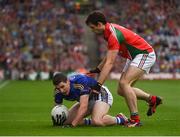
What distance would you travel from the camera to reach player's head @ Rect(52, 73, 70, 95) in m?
12.8

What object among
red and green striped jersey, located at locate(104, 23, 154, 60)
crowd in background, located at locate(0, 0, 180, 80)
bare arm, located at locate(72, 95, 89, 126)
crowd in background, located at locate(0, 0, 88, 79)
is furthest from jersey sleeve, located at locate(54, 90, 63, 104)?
crowd in background, located at locate(0, 0, 88, 79)

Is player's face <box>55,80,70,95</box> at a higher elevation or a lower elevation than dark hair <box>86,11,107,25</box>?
lower

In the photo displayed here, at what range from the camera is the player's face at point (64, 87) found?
42.1ft

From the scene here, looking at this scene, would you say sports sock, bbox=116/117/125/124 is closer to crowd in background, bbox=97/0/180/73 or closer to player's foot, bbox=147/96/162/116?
player's foot, bbox=147/96/162/116

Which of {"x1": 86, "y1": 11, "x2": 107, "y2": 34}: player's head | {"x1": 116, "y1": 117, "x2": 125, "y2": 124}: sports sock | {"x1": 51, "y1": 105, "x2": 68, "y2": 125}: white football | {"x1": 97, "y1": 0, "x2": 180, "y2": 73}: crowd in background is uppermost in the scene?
{"x1": 97, "y1": 0, "x2": 180, "y2": 73}: crowd in background

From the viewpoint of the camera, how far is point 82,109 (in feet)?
41.8

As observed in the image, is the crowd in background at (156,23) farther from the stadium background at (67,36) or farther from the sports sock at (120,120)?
the sports sock at (120,120)

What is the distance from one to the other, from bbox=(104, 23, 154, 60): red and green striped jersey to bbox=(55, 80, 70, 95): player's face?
105cm

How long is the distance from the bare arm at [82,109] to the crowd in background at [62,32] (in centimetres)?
2732

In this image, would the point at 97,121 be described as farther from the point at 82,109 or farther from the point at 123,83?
the point at 123,83

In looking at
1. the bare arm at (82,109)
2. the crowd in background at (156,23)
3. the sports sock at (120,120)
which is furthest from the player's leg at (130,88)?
the crowd in background at (156,23)

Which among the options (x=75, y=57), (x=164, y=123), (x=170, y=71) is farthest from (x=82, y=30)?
(x=164, y=123)

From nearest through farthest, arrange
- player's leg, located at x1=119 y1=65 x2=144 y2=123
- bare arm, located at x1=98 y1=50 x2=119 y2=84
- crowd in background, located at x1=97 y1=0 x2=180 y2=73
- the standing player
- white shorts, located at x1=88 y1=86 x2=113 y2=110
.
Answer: bare arm, located at x1=98 y1=50 x2=119 y2=84 → the standing player → player's leg, located at x1=119 y1=65 x2=144 y2=123 → white shorts, located at x1=88 y1=86 x2=113 y2=110 → crowd in background, located at x1=97 y1=0 x2=180 y2=73

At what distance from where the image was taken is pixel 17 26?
43.4 metres
